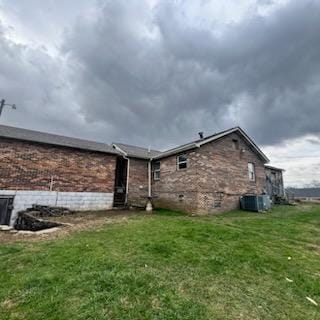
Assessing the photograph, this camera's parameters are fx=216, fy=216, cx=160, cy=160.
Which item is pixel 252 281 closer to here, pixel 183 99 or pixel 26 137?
pixel 26 137

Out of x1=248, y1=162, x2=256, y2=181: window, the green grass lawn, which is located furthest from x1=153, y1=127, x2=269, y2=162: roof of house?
the green grass lawn

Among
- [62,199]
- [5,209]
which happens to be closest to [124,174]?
[62,199]

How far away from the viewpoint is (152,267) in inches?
170

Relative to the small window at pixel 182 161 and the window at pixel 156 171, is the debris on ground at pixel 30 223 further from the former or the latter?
the window at pixel 156 171

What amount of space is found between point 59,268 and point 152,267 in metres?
1.78

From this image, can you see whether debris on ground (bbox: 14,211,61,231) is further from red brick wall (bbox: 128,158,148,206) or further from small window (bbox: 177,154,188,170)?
small window (bbox: 177,154,188,170)

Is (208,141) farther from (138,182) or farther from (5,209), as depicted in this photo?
(5,209)

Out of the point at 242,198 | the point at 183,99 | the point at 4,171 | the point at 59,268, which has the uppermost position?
the point at 183,99

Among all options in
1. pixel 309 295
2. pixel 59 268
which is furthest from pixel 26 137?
pixel 309 295

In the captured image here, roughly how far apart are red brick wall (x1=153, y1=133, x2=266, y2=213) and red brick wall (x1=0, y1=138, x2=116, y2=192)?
12.9 ft

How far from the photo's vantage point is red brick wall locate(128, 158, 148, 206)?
1577 cm

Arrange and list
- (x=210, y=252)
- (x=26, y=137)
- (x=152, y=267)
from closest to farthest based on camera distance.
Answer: (x=152, y=267) → (x=210, y=252) → (x=26, y=137)

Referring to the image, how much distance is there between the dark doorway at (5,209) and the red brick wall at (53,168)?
1.99 feet

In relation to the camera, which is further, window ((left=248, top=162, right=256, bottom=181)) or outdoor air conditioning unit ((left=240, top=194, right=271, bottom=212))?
window ((left=248, top=162, right=256, bottom=181))
